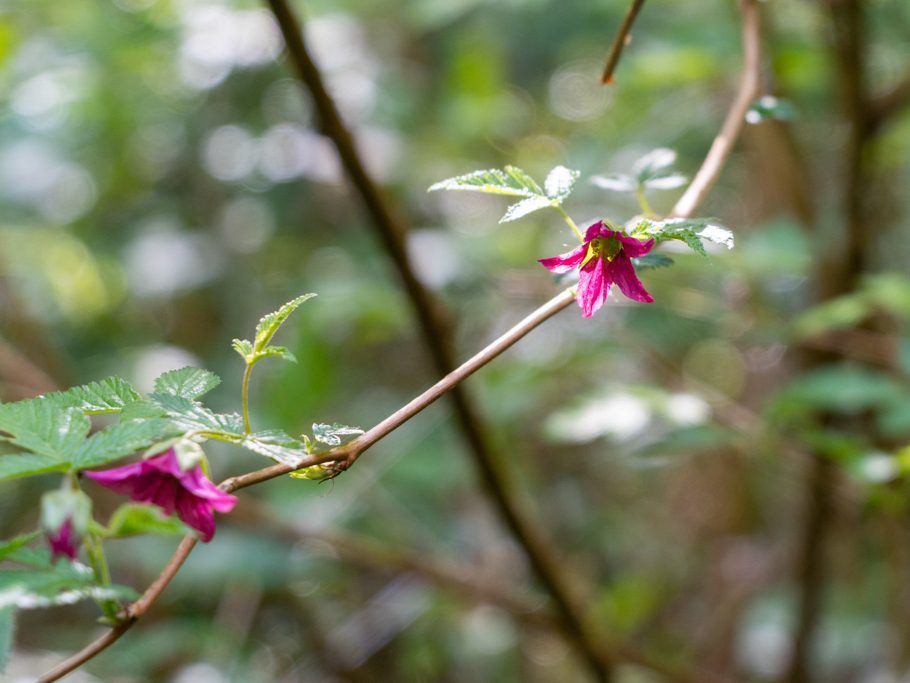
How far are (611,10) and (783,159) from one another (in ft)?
1.34

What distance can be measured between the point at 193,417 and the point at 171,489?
33 mm

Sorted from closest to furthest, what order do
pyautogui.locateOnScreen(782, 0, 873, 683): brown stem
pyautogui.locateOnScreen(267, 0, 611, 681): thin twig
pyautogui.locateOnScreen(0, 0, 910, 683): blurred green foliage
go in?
pyautogui.locateOnScreen(267, 0, 611, 681): thin twig → pyautogui.locateOnScreen(782, 0, 873, 683): brown stem → pyautogui.locateOnScreen(0, 0, 910, 683): blurred green foliage

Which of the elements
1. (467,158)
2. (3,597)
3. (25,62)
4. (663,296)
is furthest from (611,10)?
(3,597)

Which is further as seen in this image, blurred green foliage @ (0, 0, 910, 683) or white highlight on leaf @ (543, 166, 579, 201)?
blurred green foliage @ (0, 0, 910, 683)

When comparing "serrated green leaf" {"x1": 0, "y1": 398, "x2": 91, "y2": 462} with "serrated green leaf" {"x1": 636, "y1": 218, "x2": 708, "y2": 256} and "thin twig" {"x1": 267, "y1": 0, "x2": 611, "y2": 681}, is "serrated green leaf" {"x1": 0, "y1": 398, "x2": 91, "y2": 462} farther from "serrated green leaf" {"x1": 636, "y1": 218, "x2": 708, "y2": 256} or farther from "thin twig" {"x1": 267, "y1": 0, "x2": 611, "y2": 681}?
"thin twig" {"x1": 267, "y1": 0, "x2": 611, "y2": 681}

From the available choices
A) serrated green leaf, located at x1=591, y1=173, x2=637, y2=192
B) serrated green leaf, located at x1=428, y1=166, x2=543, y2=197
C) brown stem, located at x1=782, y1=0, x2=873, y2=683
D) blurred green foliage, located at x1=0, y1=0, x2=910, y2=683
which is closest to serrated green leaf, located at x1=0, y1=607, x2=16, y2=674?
serrated green leaf, located at x1=428, y1=166, x2=543, y2=197

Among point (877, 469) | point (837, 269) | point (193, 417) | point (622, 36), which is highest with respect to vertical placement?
point (622, 36)

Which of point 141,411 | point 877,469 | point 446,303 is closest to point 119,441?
point 141,411

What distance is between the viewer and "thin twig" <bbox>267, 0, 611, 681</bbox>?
64 cm

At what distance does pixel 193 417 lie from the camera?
34 cm

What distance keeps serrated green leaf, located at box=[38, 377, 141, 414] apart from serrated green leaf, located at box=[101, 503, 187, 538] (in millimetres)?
52

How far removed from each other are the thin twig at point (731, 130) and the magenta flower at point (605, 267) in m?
0.05

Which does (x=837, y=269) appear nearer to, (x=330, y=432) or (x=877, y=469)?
(x=877, y=469)

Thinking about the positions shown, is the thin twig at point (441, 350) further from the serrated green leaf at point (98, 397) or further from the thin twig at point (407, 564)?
the serrated green leaf at point (98, 397)
